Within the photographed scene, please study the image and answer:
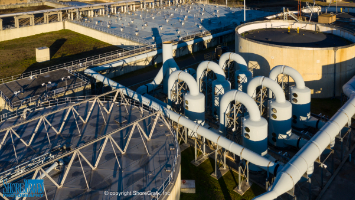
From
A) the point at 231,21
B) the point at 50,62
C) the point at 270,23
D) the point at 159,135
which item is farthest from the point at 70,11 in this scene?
the point at 159,135

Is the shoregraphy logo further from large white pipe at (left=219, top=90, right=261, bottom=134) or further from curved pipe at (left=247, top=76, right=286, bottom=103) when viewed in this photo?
curved pipe at (left=247, top=76, right=286, bottom=103)

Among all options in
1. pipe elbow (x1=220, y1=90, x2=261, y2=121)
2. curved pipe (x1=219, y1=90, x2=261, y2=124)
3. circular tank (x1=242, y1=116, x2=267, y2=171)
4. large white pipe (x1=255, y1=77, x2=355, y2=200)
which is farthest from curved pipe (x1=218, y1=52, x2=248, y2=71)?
large white pipe (x1=255, y1=77, x2=355, y2=200)

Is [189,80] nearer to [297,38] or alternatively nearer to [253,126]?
[253,126]

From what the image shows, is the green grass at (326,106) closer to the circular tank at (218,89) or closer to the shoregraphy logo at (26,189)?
the circular tank at (218,89)

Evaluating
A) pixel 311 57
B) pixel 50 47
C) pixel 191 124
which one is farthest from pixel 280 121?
pixel 50 47

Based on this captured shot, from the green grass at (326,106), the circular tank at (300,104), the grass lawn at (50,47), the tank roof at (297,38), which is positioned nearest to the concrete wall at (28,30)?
the grass lawn at (50,47)

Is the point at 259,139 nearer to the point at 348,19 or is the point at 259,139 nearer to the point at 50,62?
the point at 50,62

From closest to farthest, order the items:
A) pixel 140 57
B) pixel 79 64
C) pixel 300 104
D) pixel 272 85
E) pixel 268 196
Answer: pixel 268 196, pixel 272 85, pixel 300 104, pixel 79 64, pixel 140 57
